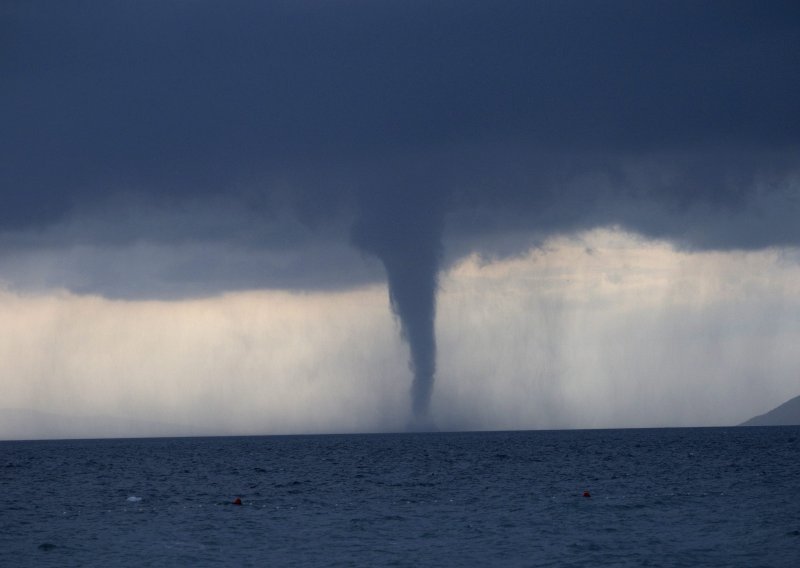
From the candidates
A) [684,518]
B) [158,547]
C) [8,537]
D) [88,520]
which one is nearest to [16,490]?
[88,520]

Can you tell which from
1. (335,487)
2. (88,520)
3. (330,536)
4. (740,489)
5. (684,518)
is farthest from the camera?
(335,487)

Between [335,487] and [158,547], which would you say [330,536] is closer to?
[158,547]

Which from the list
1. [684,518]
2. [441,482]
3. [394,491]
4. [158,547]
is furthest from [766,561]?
[441,482]

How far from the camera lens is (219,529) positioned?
5488 cm

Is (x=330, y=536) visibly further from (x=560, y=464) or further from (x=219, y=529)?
(x=560, y=464)

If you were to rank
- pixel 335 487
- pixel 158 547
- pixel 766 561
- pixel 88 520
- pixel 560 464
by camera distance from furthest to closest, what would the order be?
pixel 560 464, pixel 335 487, pixel 88 520, pixel 158 547, pixel 766 561

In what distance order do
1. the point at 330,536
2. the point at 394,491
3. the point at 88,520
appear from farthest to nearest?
1. the point at 394,491
2. the point at 88,520
3. the point at 330,536

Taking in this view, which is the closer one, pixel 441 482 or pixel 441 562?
pixel 441 562

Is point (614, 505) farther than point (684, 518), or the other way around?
point (614, 505)

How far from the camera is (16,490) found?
84.6 metres

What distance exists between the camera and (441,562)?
144 feet

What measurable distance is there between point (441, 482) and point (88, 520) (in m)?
34.4

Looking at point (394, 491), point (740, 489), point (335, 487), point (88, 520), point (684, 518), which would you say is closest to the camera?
point (684, 518)

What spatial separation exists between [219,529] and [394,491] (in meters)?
24.4
